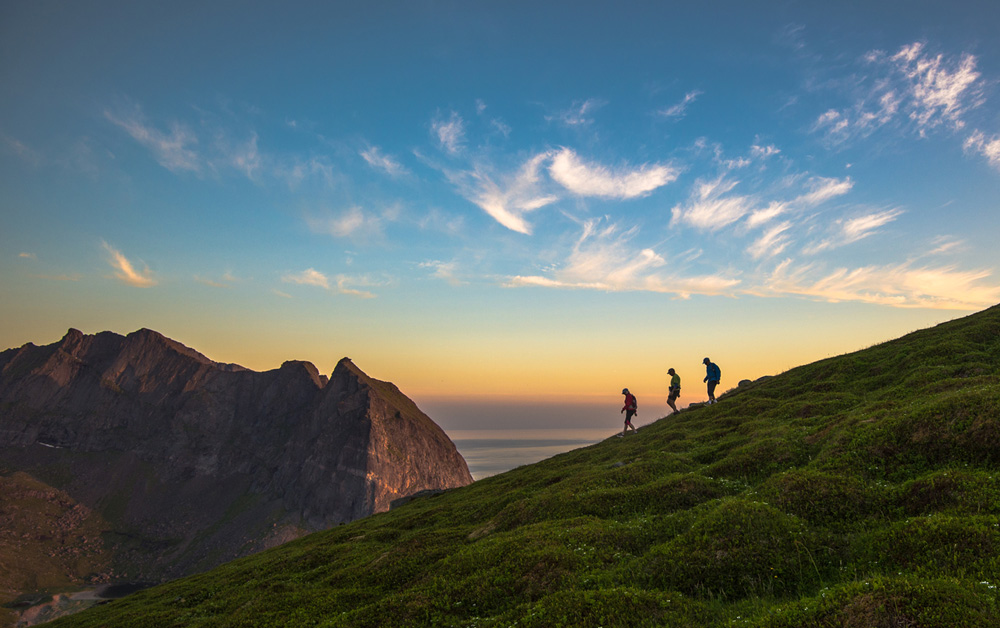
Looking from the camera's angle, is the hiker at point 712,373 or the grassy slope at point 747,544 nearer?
the grassy slope at point 747,544

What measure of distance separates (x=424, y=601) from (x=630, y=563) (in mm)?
7772

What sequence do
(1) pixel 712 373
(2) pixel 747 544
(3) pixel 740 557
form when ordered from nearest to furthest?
(3) pixel 740 557
(2) pixel 747 544
(1) pixel 712 373

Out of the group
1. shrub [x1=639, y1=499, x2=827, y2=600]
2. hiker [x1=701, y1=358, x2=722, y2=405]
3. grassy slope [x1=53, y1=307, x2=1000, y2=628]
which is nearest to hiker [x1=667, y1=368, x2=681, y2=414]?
hiker [x1=701, y1=358, x2=722, y2=405]

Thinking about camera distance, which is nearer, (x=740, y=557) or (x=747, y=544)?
(x=740, y=557)

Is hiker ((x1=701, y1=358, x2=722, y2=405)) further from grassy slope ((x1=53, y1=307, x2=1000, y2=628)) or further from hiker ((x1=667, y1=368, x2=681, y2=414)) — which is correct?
grassy slope ((x1=53, y1=307, x2=1000, y2=628))

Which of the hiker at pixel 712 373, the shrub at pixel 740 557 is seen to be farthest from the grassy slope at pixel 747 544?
the hiker at pixel 712 373

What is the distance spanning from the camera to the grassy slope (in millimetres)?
11328

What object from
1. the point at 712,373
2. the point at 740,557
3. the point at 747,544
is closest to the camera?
the point at 740,557

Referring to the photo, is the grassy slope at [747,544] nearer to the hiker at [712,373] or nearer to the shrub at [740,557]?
the shrub at [740,557]

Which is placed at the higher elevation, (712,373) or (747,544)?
(712,373)

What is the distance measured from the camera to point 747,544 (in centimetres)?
1466

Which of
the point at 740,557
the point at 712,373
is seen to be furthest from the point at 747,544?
the point at 712,373

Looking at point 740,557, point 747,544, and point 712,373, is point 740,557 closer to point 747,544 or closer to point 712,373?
point 747,544

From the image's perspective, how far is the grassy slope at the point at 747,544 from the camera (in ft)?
37.2
